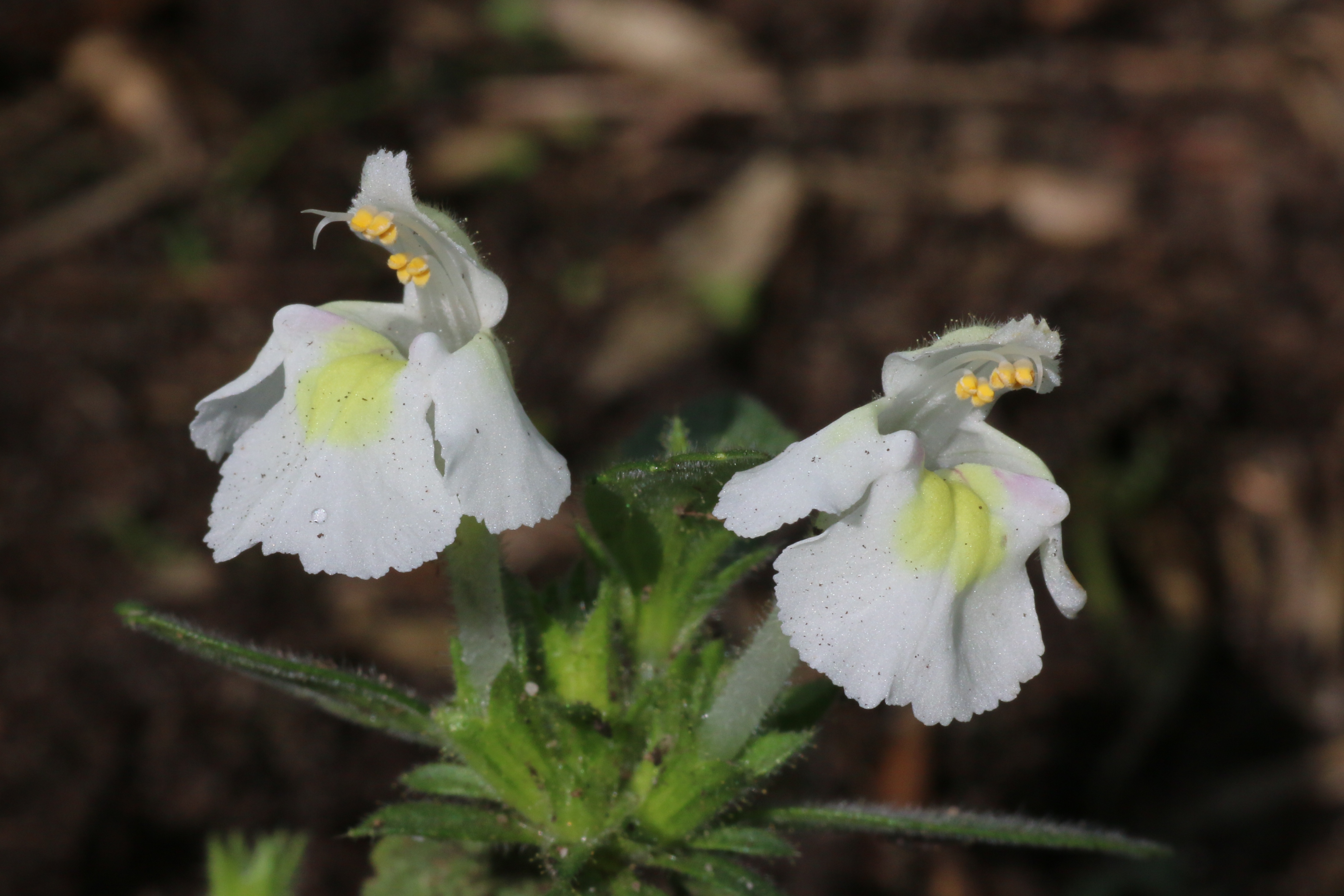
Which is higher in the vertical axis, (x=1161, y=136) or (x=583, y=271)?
(x=1161, y=136)

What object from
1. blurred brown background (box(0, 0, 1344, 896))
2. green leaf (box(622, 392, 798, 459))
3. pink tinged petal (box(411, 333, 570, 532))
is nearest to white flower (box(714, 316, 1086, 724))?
pink tinged petal (box(411, 333, 570, 532))

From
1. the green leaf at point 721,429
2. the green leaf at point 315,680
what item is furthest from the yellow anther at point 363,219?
the green leaf at point 721,429

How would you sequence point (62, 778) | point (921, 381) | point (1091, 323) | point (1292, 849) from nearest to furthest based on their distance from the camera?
point (921, 381) → point (62, 778) → point (1292, 849) → point (1091, 323)

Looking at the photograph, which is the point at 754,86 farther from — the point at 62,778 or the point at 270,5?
the point at 62,778

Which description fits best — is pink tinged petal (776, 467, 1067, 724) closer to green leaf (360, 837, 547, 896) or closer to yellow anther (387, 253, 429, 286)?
yellow anther (387, 253, 429, 286)

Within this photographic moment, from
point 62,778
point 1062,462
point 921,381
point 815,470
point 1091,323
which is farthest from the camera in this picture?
point 1091,323

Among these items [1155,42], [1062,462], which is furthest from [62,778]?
[1155,42]

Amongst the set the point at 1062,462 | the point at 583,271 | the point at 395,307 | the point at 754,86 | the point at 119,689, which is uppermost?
the point at 754,86
